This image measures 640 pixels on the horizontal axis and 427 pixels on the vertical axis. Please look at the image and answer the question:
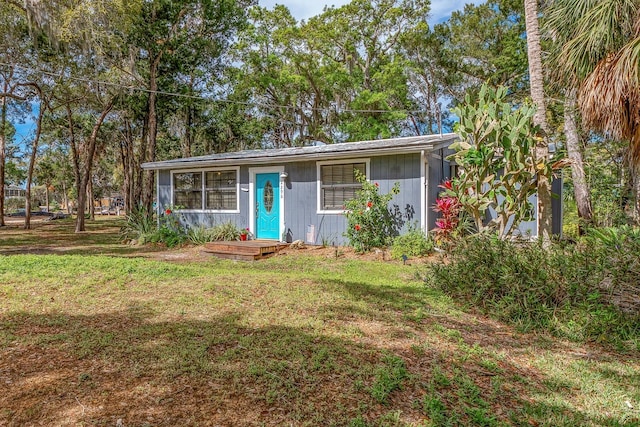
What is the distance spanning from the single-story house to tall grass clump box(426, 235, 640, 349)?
4.19 meters

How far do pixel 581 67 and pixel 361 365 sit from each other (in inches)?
235

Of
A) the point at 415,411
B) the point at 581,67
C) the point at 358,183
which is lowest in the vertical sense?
the point at 415,411

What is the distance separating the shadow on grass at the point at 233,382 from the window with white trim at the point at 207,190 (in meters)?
7.92

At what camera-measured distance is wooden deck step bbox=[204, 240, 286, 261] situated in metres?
8.80

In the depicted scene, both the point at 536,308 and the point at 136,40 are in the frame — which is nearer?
the point at 536,308

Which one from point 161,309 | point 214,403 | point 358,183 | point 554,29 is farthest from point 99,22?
point 214,403

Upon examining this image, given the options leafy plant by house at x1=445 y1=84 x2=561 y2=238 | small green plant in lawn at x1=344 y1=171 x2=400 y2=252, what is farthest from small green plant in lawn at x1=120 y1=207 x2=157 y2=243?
leafy plant by house at x1=445 y1=84 x2=561 y2=238

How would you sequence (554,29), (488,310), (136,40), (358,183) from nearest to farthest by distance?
1. (488,310)
2. (554,29)
3. (358,183)
4. (136,40)

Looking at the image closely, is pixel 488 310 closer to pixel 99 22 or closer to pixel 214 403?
pixel 214 403

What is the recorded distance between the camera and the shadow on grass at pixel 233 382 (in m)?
2.29

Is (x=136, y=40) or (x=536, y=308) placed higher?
(x=136, y=40)

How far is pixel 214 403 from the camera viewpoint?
2.39 metres

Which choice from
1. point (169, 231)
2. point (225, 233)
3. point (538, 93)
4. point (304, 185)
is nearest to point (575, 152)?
point (538, 93)

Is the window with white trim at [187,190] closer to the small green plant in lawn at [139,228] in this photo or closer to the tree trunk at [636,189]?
the small green plant in lawn at [139,228]
